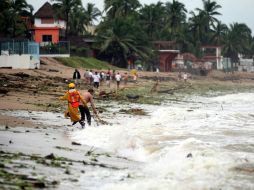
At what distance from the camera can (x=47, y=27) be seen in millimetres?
57469

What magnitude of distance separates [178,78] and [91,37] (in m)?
12.4

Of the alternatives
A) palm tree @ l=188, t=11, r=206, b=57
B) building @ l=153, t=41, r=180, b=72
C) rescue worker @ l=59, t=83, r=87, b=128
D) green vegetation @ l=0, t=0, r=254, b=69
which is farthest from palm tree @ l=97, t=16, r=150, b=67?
rescue worker @ l=59, t=83, r=87, b=128

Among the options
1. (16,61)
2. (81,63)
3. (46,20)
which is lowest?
(16,61)

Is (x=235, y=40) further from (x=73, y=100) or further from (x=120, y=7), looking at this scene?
(x=73, y=100)

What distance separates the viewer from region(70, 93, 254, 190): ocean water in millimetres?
7008

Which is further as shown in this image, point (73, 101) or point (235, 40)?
point (235, 40)

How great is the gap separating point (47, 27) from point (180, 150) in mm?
49737

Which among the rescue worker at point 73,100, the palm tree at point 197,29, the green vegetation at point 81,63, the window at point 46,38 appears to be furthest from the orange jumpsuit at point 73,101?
the palm tree at point 197,29

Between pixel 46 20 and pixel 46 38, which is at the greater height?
pixel 46 20

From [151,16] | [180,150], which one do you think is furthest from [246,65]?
[180,150]

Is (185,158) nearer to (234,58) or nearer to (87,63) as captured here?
(87,63)

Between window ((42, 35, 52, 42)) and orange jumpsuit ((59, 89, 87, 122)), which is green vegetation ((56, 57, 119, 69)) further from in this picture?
orange jumpsuit ((59, 89, 87, 122))

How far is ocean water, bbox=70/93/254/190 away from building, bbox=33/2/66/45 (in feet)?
135

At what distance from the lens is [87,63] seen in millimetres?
49812
